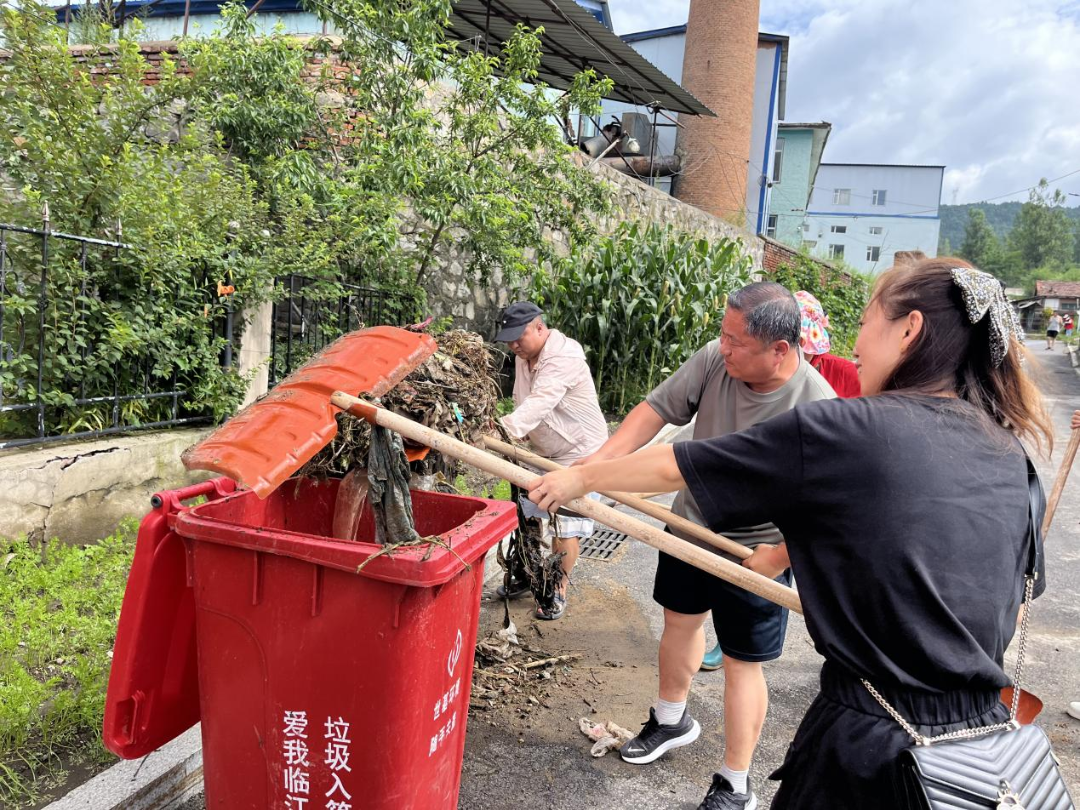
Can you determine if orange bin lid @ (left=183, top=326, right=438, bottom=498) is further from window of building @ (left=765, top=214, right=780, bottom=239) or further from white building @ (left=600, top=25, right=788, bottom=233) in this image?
window of building @ (left=765, top=214, right=780, bottom=239)

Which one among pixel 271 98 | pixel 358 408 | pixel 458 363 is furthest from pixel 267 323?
pixel 358 408

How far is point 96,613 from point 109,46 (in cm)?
479

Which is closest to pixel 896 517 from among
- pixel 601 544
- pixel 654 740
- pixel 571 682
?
pixel 654 740

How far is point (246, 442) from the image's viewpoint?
180 cm

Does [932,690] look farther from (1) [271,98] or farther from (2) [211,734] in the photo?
(1) [271,98]

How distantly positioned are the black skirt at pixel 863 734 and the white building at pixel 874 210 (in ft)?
159

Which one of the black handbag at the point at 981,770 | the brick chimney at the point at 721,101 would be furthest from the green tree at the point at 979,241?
the black handbag at the point at 981,770

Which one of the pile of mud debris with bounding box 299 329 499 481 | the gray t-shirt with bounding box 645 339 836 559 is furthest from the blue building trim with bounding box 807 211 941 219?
the pile of mud debris with bounding box 299 329 499 481

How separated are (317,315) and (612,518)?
4.73 metres

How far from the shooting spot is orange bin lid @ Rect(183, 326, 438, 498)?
1735 millimetres

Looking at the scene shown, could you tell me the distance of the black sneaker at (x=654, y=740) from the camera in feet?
9.50

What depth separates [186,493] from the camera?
6.63 feet

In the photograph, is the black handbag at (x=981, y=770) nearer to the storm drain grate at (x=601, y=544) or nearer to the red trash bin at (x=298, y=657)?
the red trash bin at (x=298, y=657)

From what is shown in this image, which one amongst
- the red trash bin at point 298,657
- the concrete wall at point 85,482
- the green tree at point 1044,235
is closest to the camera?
the red trash bin at point 298,657
